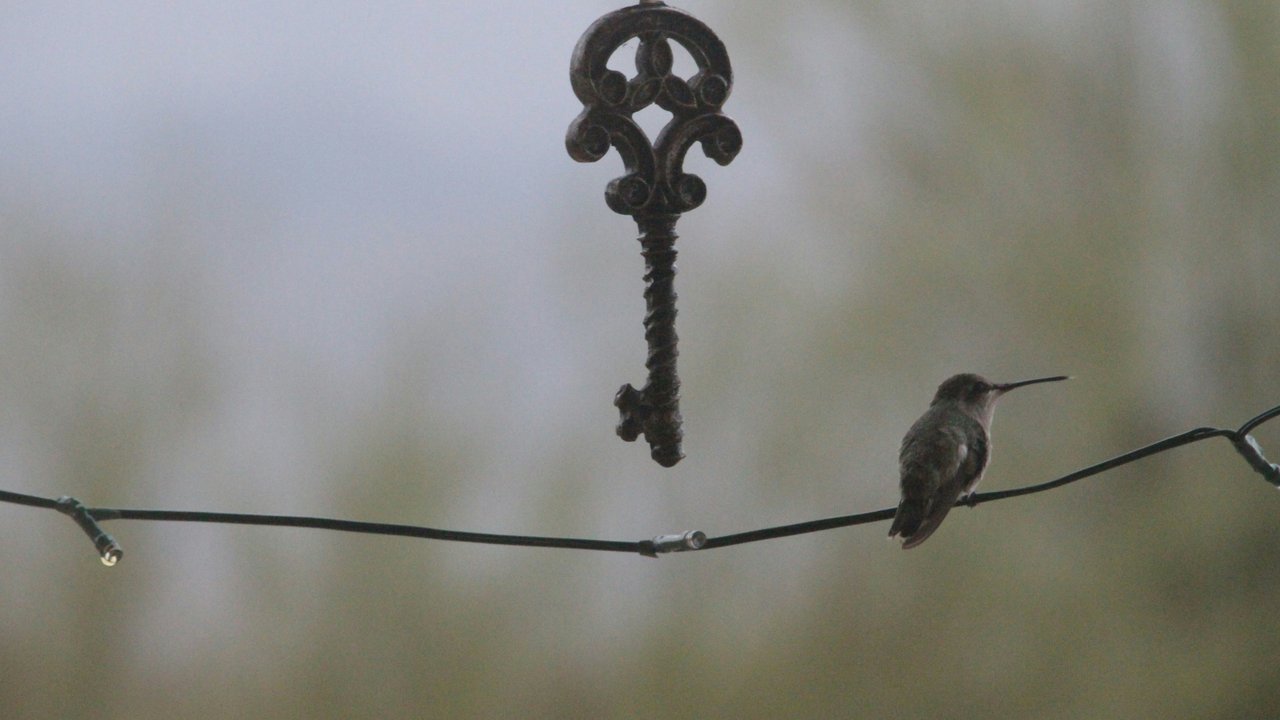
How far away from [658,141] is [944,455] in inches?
18.6

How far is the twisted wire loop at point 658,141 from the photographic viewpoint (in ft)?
2.76

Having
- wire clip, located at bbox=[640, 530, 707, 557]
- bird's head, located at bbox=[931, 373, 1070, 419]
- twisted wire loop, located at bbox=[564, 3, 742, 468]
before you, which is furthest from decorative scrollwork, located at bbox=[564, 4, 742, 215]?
bird's head, located at bbox=[931, 373, 1070, 419]

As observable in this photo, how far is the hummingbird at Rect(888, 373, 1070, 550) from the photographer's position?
1076mm

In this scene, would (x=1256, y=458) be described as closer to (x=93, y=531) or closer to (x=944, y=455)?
(x=944, y=455)

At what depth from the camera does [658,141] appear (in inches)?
34.5

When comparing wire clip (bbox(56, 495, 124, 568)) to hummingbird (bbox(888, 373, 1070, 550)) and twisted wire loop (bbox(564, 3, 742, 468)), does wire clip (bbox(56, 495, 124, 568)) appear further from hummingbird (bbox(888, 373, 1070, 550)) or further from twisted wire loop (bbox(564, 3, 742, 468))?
hummingbird (bbox(888, 373, 1070, 550))

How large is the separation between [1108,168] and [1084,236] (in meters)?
0.13

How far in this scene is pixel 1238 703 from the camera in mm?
2158

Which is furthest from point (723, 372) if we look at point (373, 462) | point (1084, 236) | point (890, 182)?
point (1084, 236)

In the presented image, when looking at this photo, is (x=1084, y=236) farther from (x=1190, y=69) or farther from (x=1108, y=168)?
(x=1190, y=69)

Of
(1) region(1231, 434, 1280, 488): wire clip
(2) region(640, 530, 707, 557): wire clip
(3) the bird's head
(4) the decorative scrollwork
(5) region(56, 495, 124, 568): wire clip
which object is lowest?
(2) region(640, 530, 707, 557): wire clip

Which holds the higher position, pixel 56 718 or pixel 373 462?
pixel 373 462

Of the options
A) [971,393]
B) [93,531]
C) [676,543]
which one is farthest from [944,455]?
[93,531]

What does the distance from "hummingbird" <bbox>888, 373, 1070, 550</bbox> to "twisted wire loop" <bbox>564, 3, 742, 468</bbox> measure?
0.25 meters
